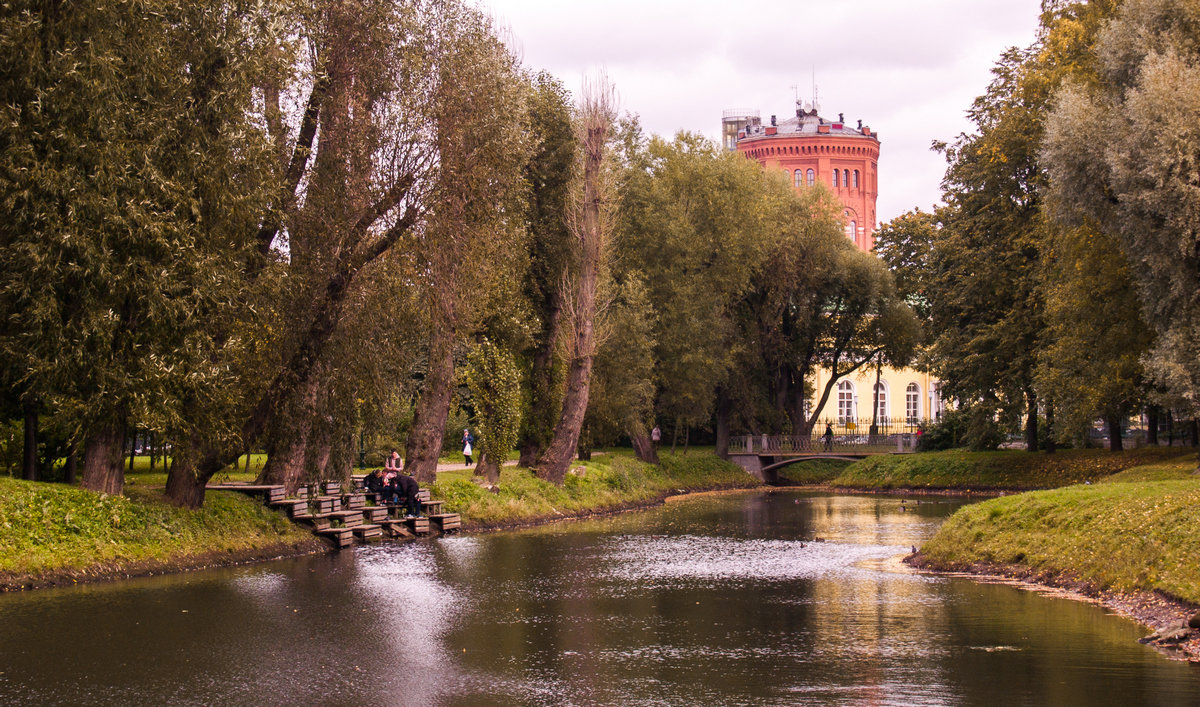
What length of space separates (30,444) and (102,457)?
86.0 inches

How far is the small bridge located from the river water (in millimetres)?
35073

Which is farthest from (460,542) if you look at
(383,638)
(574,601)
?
(383,638)

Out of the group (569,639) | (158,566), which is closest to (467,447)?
(158,566)

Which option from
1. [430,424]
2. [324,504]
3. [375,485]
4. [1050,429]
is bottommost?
[324,504]

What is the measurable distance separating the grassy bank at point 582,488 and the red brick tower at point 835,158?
233 ft

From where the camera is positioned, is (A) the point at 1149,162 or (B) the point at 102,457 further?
(A) the point at 1149,162

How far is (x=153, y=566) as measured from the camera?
740 inches

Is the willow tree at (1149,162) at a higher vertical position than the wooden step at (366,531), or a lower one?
higher

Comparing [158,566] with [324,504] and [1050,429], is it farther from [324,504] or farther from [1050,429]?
[1050,429]

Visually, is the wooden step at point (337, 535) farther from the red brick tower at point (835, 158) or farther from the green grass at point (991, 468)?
the red brick tower at point (835, 158)

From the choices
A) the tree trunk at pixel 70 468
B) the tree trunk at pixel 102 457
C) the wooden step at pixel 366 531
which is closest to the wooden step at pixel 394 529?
the wooden step at pixel 366 531

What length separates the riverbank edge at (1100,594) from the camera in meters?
12.5

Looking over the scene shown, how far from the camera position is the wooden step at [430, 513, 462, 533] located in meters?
27.9

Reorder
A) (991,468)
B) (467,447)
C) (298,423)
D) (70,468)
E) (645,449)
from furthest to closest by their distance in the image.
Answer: (645,449), (991,468), (467,447), (70,468), (298,423)
